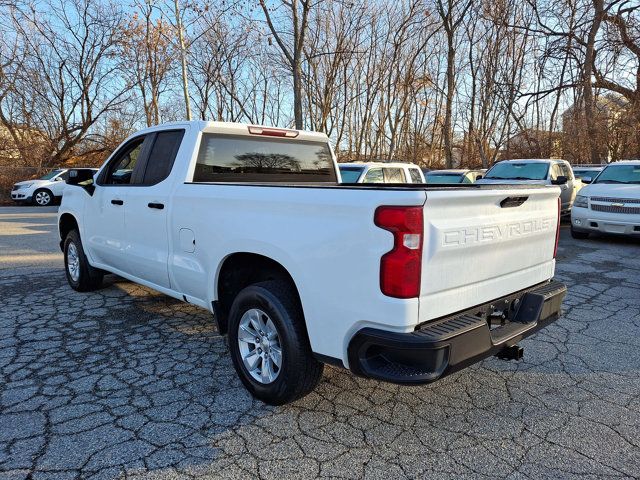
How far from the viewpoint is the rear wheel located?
2056 cm

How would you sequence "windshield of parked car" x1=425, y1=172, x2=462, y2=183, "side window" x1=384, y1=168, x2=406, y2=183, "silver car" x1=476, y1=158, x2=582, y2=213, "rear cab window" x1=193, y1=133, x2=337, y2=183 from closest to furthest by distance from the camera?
"rear cab window" x1=193, y1=133, x2=337, y2=183
"side window" x1=384, y1=168, x2=406, y2=183
"silver car" x1=476, y1=158, x2=582, y2=213
"windshield of parked car" x1=425, y1=172, x2=462, y2=183

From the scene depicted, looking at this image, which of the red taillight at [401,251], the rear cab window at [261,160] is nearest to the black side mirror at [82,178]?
the rear cab window at [261,160]

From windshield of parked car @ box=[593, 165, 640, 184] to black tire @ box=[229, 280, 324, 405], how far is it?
1010 centimetres

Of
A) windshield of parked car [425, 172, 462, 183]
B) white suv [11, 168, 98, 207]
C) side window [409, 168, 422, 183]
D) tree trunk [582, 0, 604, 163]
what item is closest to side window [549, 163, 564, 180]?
windshield of parked car [425, 172, 462, 183]

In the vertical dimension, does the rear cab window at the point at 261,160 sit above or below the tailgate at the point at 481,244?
above

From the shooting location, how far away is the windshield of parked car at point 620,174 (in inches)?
410

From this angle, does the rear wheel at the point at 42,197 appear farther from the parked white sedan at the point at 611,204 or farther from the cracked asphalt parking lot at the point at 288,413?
the parked white sedan at the point at 611,204

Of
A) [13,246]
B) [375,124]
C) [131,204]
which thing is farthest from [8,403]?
[375,124]

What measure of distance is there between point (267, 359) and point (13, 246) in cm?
872

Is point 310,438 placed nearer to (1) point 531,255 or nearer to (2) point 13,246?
(1) point 531,255

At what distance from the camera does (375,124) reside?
3241 centimetres

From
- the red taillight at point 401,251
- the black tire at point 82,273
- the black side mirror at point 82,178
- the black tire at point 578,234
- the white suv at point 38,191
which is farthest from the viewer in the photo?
the white suv at point 38,191

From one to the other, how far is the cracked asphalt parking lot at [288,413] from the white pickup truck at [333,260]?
0.37 meters

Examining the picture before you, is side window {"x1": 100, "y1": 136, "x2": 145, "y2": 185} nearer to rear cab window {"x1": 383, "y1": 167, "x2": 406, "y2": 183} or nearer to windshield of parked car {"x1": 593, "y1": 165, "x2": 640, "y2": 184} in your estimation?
rear cab window {"x1": 383, "y1": 167, "x2": 406, "y2": 183}
